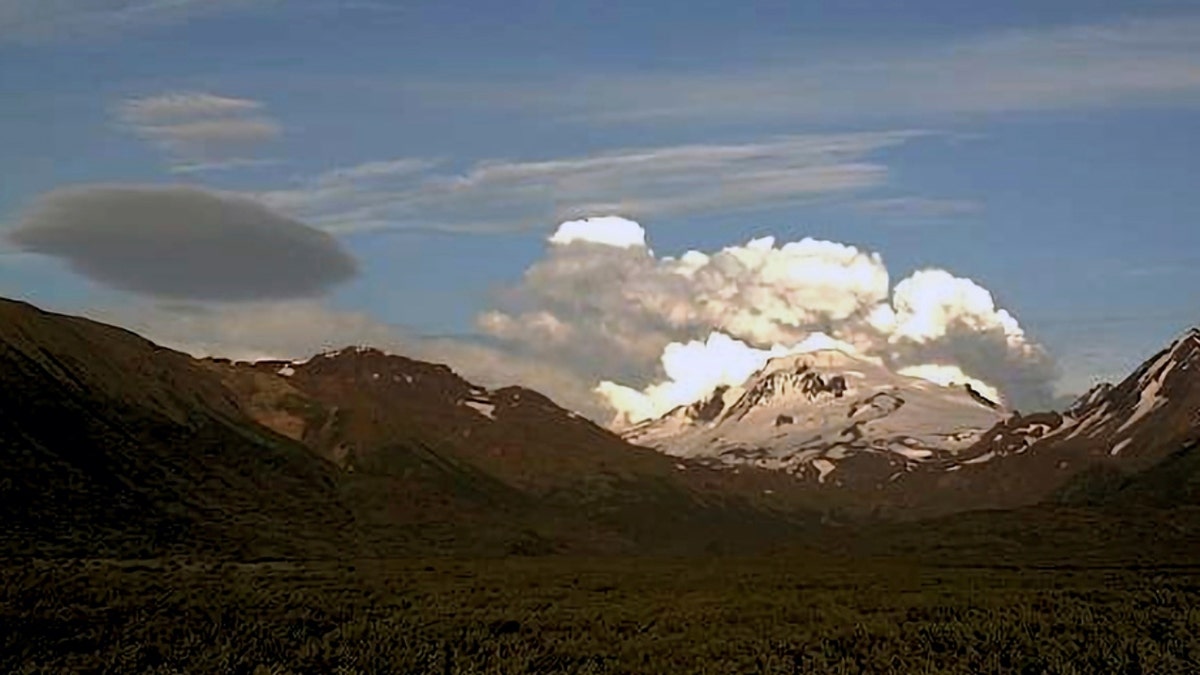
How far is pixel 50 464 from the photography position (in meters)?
195

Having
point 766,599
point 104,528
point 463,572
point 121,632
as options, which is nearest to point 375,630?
point 121,632

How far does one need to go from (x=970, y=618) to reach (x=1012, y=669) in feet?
59.1

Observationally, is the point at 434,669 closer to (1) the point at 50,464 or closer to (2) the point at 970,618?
(2) the point at 970,618

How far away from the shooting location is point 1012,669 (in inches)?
1804

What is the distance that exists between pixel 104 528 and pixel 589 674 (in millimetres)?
145038

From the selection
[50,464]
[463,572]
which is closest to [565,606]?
[463,572]

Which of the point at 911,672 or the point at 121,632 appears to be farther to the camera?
the point at 121,632

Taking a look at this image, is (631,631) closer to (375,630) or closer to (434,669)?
(375,630)

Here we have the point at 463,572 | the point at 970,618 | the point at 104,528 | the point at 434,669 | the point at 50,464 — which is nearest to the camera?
the point at 434,669

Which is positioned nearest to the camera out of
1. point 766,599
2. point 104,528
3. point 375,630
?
point 375,630

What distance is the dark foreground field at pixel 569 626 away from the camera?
145 feet

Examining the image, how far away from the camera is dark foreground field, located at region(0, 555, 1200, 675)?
1735 inches

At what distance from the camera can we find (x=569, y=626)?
59812 mm

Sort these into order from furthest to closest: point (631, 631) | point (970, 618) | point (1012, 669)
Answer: point (970, 618) → point (631, 631) → point (1012, 669)
